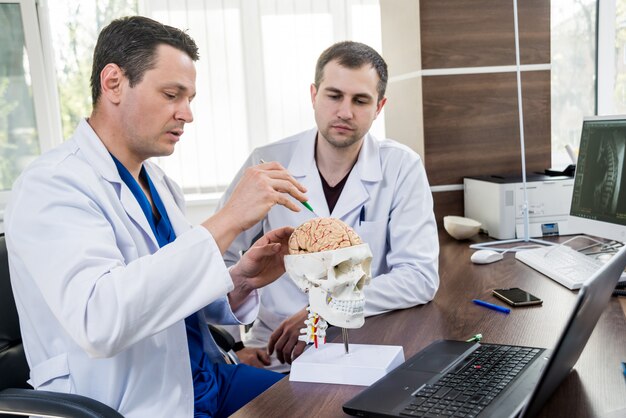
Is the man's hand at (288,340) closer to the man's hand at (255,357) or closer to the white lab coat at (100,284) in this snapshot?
the man's hand at (255,357)

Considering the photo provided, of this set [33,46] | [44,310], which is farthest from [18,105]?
[44,310]

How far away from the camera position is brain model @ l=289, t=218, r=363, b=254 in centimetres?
116

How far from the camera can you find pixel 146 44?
1.24m

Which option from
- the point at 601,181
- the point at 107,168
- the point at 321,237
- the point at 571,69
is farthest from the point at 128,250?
the point at 571,69

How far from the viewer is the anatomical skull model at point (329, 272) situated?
114 cm

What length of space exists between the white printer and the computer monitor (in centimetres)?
32

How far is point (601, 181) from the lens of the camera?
189 cm

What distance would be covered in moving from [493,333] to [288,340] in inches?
21.1

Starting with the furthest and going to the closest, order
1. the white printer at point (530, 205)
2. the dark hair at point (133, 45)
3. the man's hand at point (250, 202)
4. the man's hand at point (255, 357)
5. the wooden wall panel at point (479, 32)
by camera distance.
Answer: the wooden wall panel at point (479, 32)
the white printer at point (530, 205)
the man's hand at point (255, 357)
the dark hair at point (133, 45)
the man's hand at point (250, 202)

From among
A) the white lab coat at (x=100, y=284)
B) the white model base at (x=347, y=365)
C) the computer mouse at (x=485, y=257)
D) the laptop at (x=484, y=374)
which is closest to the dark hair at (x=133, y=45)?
the white lab coat at (x=100, y=284)

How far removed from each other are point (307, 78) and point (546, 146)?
5.74ft

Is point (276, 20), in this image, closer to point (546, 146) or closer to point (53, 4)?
point (53, 4)

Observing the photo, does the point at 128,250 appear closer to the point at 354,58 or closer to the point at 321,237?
the point at 321,237

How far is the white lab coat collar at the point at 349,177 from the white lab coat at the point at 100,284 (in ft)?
2.37
